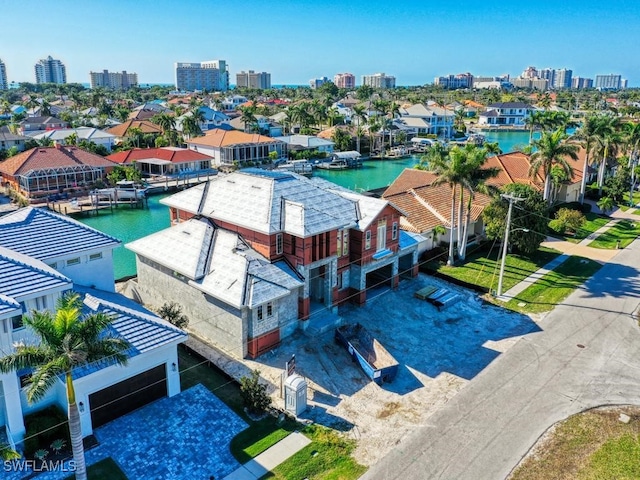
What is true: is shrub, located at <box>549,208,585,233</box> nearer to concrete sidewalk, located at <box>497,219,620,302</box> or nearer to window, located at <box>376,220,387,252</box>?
concrete sidewalk, located at <box>497,219,620,302</box>

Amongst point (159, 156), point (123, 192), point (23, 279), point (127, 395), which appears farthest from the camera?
point (159, 156)

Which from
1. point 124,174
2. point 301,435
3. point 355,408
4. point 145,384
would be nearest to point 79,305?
point 145,384

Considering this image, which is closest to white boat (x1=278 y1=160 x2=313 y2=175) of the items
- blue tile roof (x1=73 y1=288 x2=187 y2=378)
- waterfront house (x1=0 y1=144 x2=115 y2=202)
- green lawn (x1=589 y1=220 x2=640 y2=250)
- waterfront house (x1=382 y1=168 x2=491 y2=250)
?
waterfront house (x1=0 y1=144 x2=115 y2=202)

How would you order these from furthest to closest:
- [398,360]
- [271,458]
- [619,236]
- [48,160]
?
[48,160]
[619,236]
[398,360]
[271,458]

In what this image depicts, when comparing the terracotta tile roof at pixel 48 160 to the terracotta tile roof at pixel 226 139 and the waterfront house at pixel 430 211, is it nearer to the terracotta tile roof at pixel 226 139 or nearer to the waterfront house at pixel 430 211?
the terracotta tile roof at pixel 226 139

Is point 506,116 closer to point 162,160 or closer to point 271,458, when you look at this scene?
point 162,160

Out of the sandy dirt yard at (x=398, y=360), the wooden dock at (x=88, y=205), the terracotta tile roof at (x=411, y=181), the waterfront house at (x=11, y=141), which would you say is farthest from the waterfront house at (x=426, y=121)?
the sandy dirt yard at (x=398, y=360)

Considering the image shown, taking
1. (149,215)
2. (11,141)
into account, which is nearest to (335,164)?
(149,215)
